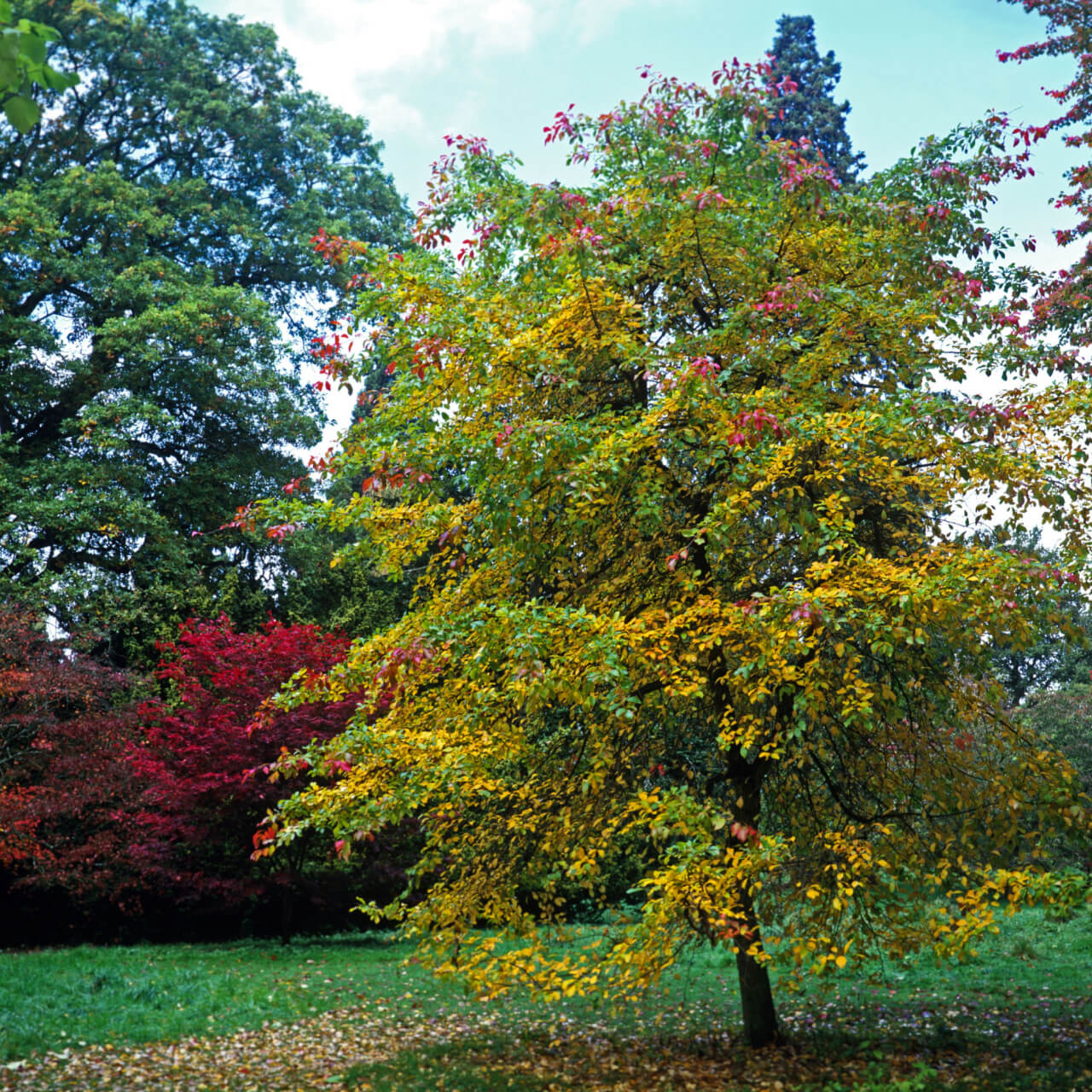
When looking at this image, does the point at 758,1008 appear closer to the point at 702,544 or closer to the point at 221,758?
the point at 702,544

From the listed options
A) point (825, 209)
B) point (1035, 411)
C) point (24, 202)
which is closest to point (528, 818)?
point (1035, 411)

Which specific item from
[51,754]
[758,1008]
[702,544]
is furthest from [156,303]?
[758,1008]

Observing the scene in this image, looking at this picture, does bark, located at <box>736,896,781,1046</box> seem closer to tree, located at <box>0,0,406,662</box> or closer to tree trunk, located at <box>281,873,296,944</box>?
tree trunk, located at <box>281,873,296,944</box>

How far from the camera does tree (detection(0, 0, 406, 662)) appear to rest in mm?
15336

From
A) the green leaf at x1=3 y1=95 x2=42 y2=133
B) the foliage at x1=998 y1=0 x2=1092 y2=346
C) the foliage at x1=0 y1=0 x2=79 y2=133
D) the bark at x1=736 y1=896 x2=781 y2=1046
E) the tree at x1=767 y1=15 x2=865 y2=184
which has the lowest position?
the bark at x1=736 y1=896 x2=781 y2=1046

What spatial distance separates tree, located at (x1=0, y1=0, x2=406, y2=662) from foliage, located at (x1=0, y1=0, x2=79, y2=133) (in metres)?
12.9

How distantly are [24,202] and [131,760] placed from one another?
9.65 m

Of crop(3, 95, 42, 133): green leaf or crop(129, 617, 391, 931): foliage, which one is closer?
crop(3, 95, 42, 133): green leaf

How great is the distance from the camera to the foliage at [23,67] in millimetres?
2443

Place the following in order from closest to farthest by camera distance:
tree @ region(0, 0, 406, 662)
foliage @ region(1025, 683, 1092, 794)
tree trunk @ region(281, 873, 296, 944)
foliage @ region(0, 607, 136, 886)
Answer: foliage @ region(0, 607, 136, 886)
tree trunk @ region(281, 873, 296, 944)
tree @ region(0, 0, 406, 662)
foliage @ region(1025, 683, 1092, 794)

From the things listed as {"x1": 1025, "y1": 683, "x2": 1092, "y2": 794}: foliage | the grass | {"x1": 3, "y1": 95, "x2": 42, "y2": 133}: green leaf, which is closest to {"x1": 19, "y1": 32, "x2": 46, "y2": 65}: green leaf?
{"x1": 3, "y1": 95, "x2": 42, "y2": 133}: green leaf

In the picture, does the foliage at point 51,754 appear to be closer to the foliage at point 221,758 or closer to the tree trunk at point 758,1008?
the foliage at point 221,758

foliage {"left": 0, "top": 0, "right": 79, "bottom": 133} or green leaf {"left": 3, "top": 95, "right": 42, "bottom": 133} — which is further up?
foliage {"left": 0, "top": 0, "right": 79, "bottom": 133}

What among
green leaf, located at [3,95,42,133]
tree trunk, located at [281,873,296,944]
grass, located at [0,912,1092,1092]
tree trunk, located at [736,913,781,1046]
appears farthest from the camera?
tree trunk, located at [281,873,296,944]
